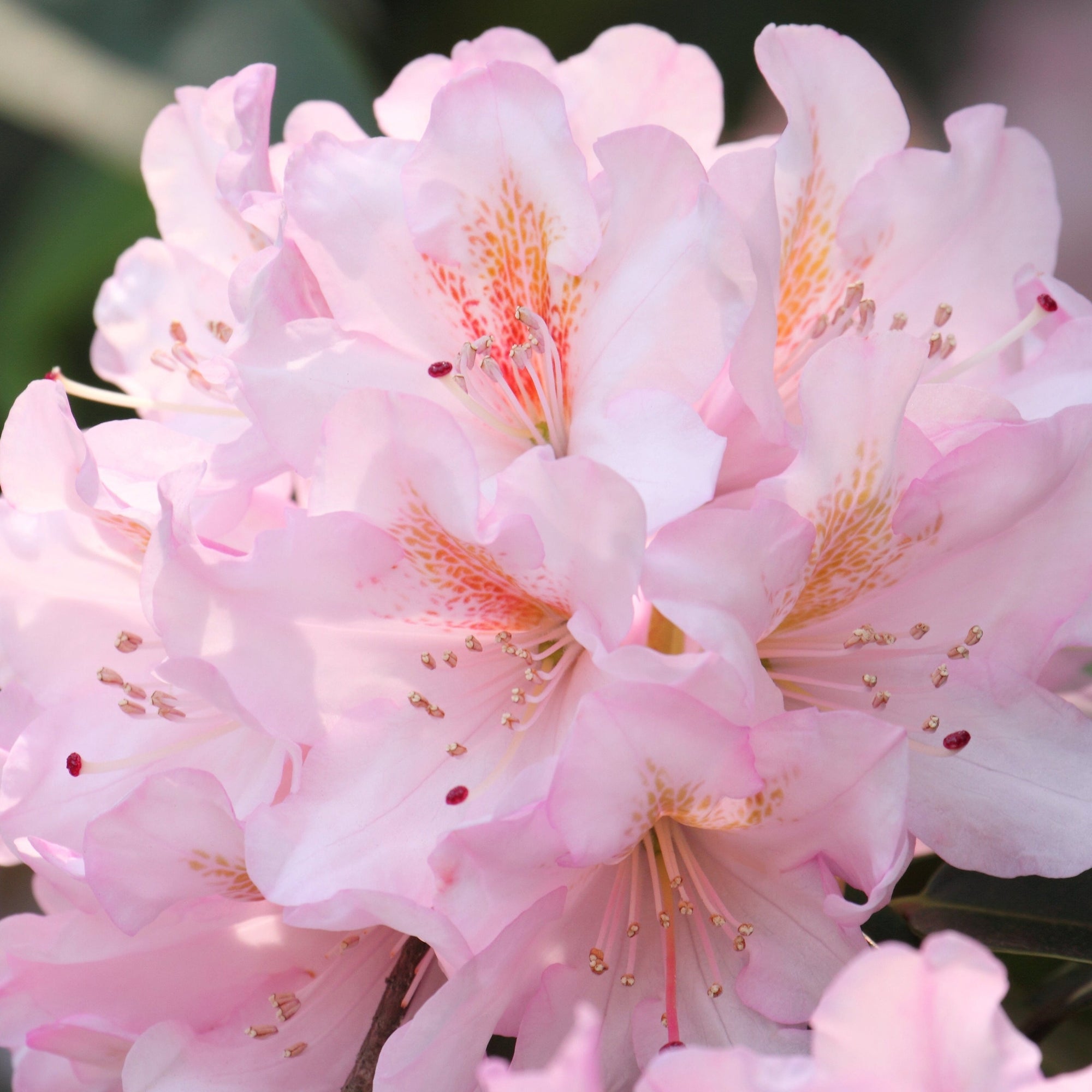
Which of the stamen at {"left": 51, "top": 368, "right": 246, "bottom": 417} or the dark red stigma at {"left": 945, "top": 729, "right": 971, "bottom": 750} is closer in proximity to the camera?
the dark red stigma at {"left": 945, "top": 729, "right": 971, "bottom": 750}

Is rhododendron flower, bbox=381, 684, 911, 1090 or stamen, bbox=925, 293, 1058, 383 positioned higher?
stamen, bbox=925, 293, 1058, 383

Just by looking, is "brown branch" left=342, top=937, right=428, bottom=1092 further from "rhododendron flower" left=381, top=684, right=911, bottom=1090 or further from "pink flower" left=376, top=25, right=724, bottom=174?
"pink flower" left=376, top=25, right=724, bottom=174

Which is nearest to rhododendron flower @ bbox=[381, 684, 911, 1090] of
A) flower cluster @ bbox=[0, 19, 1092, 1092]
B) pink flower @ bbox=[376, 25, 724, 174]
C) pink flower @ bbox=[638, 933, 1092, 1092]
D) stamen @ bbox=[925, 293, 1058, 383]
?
flower cluster @ bbox=[0, 19, 1092, 1092]

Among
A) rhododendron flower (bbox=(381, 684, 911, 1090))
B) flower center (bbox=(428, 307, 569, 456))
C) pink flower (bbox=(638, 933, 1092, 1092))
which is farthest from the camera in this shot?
flower center (bbox=(428, 307, 569, 456))

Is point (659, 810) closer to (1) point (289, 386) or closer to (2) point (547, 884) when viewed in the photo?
(2) point (547, 884)

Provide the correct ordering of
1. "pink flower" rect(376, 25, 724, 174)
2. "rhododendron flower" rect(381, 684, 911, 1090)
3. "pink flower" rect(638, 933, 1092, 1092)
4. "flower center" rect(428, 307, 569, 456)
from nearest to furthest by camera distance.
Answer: "pink flower" rect(638, 933, 1092, 1092)
"rhododendron flower" rect(381, 684, 911, 1090)
"flower center" rect(428, 307, 569, 456)
"pink flower" rect(376, 25, 724, 174)

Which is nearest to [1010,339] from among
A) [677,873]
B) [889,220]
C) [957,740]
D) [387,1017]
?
[889,220]

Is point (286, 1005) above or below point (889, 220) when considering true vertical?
below

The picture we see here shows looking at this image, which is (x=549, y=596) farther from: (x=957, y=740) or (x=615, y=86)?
(x=615, y=86)
